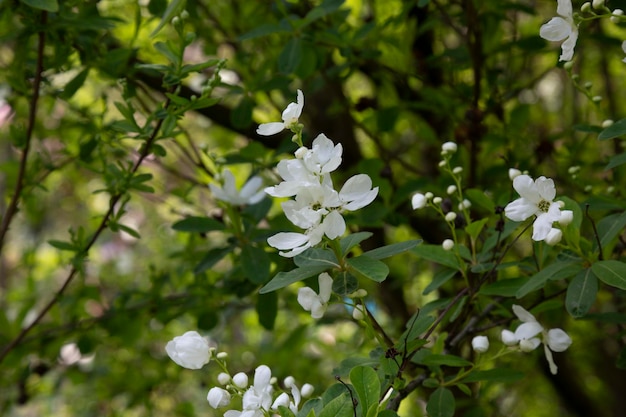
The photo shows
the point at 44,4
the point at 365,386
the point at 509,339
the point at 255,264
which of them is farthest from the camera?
the point at 255,264

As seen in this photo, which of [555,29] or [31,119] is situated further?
[31,119]

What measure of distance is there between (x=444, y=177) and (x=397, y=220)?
4.8 inches

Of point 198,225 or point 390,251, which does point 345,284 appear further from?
point 198,225

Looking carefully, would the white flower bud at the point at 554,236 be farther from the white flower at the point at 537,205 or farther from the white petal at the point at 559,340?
the white petal at the point at 559,340

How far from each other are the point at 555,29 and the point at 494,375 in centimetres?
37

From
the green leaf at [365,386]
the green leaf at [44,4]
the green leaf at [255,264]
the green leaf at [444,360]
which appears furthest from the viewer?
the green leaf at [255,264]

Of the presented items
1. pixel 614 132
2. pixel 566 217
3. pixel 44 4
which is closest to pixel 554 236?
pixel 566 217

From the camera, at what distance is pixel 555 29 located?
0.73 metres

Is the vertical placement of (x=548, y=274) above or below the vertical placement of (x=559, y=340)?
above

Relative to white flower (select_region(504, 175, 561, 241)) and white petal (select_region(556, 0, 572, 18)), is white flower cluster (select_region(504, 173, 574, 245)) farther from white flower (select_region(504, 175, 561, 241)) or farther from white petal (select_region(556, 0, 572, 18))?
white petal (select_region(556, 0, 572, 18))

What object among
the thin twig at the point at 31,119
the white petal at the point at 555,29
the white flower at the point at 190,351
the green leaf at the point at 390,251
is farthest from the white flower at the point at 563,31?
the thin twig at the point at 31,119

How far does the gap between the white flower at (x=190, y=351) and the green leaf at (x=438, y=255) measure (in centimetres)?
28

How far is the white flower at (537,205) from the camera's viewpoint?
0.66m

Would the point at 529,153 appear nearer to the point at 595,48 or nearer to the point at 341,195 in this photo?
the point at 595,48
